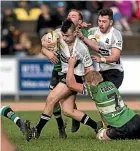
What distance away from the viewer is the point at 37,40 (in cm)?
2412

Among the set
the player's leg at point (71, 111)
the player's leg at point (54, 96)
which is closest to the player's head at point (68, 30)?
the player's leg at point (54, 96)

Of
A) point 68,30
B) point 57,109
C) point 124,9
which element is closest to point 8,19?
point 124,9

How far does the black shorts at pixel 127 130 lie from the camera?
9.49m

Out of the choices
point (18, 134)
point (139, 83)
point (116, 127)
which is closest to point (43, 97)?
point (139, 83)

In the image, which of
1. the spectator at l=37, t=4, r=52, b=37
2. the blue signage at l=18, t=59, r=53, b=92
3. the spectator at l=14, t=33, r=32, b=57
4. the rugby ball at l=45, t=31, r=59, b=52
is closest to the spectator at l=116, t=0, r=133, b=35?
the spectator at l=37, t=4, r=52, b=37

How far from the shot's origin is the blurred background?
20.6 metres

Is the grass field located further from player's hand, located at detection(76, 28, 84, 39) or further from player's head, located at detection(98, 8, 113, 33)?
player's head, located at detection(98, 8, 113, 33)

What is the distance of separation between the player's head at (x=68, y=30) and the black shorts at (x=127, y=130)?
1.48 m

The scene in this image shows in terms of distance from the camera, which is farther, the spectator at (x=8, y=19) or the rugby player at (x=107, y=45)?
the spectator at (x=8, y=19)

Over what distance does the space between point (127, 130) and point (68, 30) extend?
5.66 feet

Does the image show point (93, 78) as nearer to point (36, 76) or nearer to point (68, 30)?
point (68, 30)

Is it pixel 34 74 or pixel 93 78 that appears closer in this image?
pixel 93 78

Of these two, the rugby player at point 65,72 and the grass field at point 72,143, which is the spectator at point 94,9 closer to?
the grass field at point 72,143

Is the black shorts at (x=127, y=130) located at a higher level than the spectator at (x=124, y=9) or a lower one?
higher
